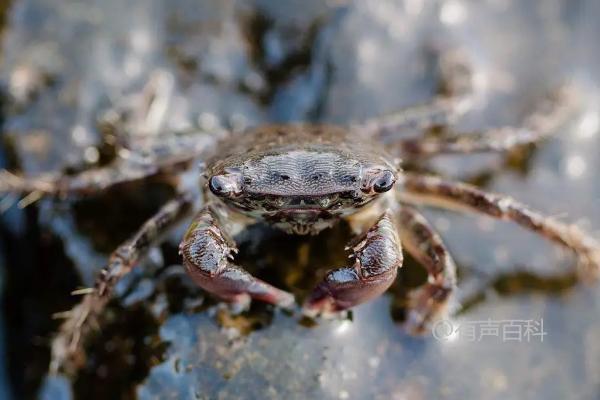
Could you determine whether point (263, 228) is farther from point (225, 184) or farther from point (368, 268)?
point (368, 268)

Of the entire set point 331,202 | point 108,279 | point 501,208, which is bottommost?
point 108,279

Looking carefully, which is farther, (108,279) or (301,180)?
(108,279)

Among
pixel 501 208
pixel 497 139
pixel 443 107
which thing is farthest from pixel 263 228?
pixel 497 139

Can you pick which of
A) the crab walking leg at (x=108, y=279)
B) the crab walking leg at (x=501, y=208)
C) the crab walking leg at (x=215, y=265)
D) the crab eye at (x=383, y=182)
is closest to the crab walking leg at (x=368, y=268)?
the crab eye at (x=383, y=182)

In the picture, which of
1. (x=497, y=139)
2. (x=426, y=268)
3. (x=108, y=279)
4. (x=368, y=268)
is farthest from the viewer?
(x=497, y=139)

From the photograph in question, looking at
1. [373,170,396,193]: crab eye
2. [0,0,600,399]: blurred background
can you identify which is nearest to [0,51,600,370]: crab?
[373,170,396,193]: crab eye

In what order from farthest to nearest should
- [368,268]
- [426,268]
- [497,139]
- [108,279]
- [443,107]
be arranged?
1. [443,107]
2. [497,139]
3. [426,268]
4. [108,279]
5. [368,268]
